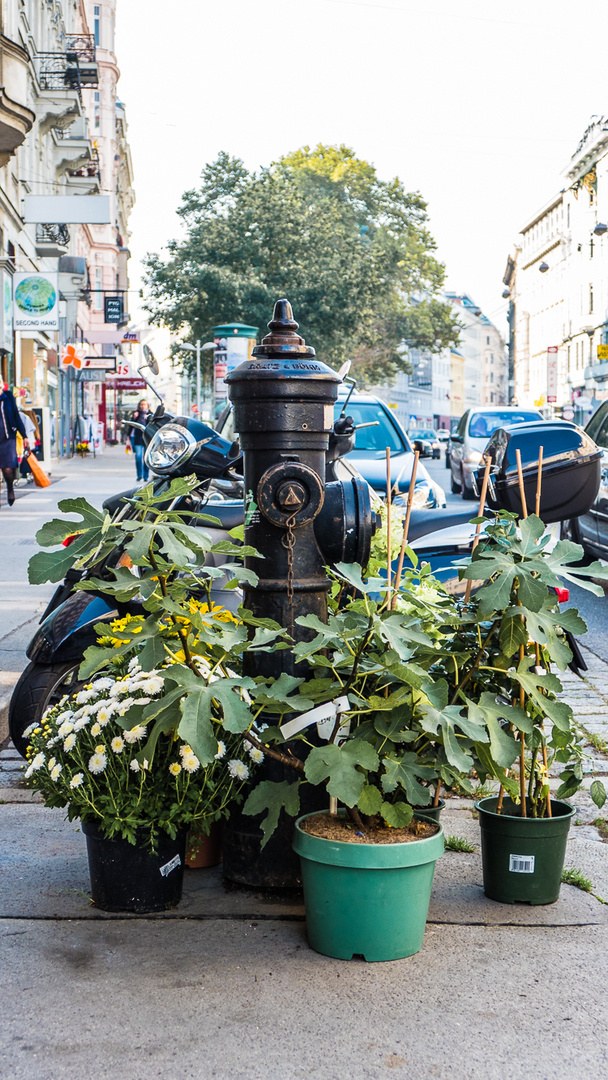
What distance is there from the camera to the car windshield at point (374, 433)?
38.0ft

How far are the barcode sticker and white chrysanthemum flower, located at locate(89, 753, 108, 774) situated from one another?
1.23 metres

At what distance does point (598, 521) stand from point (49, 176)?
29.1 meters

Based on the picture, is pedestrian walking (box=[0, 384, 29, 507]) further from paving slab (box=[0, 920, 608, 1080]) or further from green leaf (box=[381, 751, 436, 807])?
green leaf (box=[381, 751, 436, 807])

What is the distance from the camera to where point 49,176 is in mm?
35438

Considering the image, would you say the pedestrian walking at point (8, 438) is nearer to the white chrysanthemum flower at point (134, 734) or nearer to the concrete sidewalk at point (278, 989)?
the concrete sidewalk at point (278, 989)

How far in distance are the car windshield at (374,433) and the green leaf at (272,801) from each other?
326 inches

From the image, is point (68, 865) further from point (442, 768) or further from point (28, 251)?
point (28, 251)

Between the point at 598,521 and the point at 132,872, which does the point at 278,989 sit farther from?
the point at 598,521

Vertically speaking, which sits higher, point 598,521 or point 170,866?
point 598,521

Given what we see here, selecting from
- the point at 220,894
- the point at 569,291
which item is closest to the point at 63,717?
the point at 220,894

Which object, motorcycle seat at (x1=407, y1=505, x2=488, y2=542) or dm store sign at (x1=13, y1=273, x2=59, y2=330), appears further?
dm store sign at (x1=13, y1=273, x2=59, y2=330)

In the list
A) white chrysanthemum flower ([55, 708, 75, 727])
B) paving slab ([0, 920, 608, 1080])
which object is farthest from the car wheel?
paving slab ([0, 920, 608, 1080])

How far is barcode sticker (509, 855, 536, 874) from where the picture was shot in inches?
138

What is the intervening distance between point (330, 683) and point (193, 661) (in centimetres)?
40
